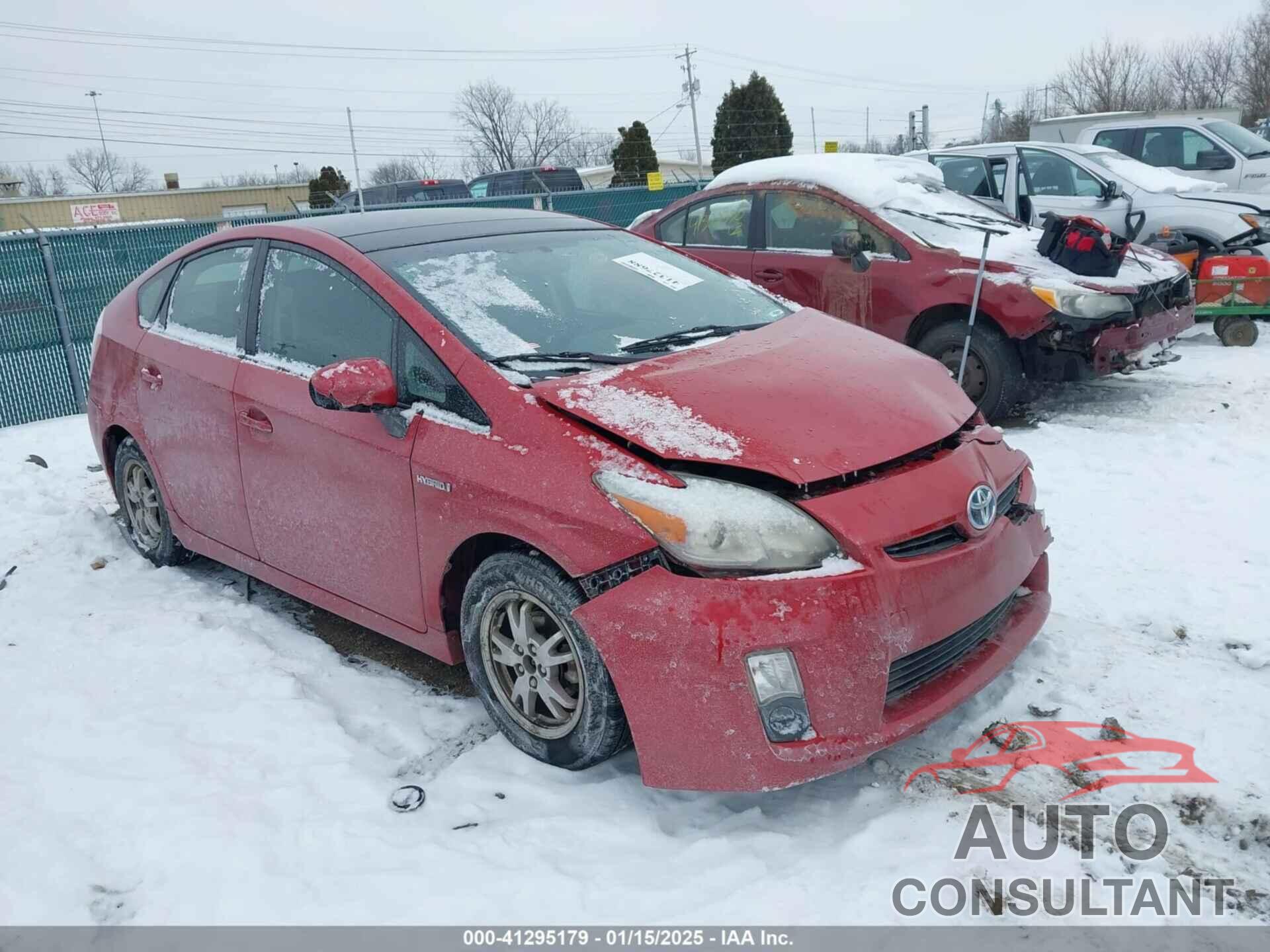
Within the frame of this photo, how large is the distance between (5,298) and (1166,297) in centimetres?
915

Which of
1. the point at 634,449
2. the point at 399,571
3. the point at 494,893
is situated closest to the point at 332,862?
the point at 494,893

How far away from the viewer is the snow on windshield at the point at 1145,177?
9.41 m

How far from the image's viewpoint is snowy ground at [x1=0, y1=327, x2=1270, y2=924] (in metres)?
2.44

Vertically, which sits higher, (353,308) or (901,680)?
(353,308)

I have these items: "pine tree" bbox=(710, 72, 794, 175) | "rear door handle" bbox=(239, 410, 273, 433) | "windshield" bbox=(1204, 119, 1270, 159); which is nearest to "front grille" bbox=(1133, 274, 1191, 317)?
"rear door handle" bbox=(239, 410, 273, 433)

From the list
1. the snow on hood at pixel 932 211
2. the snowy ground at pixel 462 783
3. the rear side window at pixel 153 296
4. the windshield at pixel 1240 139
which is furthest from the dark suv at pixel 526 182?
the snowy ground at pixel 462 783

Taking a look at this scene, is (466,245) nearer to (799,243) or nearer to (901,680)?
(901,680)

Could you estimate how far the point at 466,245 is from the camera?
3.63 metres

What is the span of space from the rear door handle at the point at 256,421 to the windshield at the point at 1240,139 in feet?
38.3

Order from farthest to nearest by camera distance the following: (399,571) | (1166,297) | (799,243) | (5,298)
Answer: (5,298) < (799,243) < (1166,297) < (399,571)

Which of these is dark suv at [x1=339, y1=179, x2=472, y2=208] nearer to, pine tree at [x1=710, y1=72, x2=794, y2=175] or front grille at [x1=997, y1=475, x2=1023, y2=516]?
pine tree at [x1=710, y1=72, x2=794, y2=175]

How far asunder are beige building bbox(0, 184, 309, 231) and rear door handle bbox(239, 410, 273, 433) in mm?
46459

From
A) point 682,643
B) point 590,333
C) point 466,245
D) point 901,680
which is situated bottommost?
point 901,680

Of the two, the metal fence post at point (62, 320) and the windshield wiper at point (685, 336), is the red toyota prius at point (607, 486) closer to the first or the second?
the windshield wiper at point (685, 336)
